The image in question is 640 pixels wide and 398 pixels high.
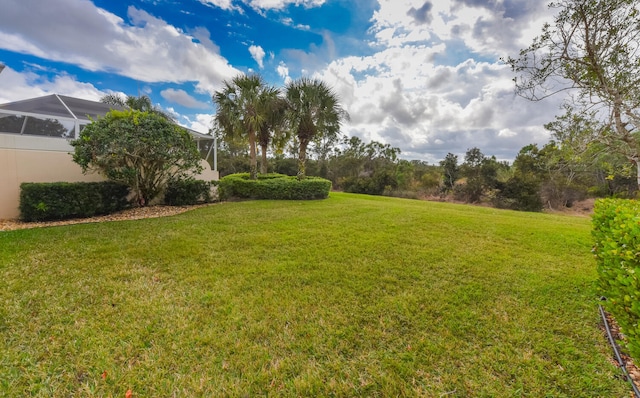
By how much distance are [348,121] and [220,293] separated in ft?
45.4

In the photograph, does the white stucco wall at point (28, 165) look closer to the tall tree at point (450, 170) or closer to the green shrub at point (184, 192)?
the green shrub at point (184, 192)

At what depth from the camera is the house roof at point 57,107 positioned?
25.0ft

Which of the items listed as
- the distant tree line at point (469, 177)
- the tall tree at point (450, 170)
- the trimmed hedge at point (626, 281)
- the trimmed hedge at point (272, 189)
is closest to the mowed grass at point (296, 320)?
the trimmed hedge at point (626, 281)

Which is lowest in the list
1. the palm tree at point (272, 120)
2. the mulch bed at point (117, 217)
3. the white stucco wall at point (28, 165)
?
the mulch bed at point (117, 217)

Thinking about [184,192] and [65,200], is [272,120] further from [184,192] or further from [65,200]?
[65,200]

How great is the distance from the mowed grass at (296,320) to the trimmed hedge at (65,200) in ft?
7.18

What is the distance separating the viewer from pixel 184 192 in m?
9.02

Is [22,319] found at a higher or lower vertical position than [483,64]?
lower

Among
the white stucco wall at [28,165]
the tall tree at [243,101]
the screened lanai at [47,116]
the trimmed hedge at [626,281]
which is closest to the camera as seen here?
the trimmed hedge at [626,281]

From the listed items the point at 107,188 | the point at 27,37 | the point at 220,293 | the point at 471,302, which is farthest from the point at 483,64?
the point at 27,37

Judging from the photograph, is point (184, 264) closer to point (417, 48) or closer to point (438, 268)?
point (438, 268)

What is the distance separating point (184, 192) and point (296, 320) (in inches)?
329

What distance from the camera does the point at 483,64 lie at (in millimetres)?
8094

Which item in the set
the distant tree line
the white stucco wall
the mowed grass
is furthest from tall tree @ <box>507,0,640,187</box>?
the white stucco wall
